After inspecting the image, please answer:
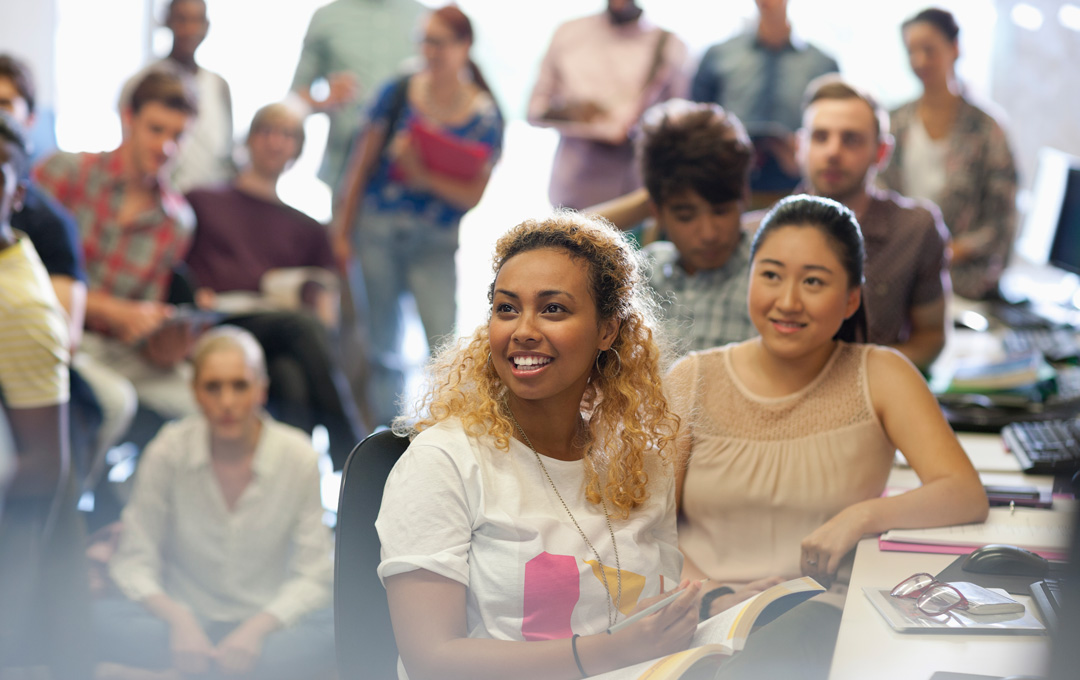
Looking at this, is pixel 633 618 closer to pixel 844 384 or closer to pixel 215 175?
pixel 844 384

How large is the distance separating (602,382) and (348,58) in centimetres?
312

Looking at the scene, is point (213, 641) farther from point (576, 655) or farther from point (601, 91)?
point (601, 91)

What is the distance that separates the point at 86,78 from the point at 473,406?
4.23 meters

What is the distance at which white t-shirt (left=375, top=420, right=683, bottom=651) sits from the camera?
106cm

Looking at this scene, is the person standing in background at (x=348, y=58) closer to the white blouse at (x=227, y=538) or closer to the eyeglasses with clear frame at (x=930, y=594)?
the white blouse at (x=227, y=538)

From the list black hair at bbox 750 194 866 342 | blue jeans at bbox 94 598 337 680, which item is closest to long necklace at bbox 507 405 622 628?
black hair at bbox 750 194 866 342

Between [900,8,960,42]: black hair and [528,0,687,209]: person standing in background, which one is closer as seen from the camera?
[900,8,960,42]: black hair

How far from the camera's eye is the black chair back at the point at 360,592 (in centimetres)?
111

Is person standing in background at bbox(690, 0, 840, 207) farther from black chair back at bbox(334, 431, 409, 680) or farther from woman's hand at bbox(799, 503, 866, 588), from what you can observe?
black chair back at bbox(334, 431, 409, 680)

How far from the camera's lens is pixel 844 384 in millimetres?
1483

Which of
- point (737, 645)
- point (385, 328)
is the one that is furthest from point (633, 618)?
point (385, 328)

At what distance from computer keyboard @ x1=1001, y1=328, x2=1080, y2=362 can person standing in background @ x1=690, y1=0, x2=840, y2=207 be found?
1067mm

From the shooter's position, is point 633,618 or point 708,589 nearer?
point 633,618

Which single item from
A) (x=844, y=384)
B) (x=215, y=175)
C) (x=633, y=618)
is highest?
(x=215, y=175)
